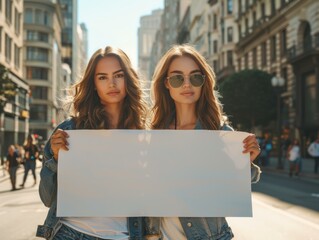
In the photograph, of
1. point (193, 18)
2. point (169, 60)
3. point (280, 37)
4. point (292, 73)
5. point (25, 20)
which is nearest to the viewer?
point (169, 60)

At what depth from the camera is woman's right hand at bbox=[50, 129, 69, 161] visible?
309cm

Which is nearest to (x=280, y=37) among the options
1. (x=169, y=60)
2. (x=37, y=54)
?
(x=169, y=60)

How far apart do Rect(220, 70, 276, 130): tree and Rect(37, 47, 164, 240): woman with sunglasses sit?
39946 mm

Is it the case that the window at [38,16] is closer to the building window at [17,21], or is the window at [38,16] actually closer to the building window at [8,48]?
the building window at [17,21]

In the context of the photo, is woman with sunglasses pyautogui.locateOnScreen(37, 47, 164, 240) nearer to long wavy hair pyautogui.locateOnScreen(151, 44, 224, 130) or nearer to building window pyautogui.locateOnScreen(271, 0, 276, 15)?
long wavy hair pyautogui.locateOnScreen(151, 44, 224, 130)

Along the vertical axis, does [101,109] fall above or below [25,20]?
below

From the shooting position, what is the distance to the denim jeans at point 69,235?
9.83 feet

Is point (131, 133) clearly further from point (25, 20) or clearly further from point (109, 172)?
point (25, 20)

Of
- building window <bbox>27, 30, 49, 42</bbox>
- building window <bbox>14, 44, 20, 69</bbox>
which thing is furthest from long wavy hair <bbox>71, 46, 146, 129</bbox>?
building window <bbox>27, 30, 49, 42</bbox>

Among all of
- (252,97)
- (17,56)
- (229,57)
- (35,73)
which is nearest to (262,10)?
(252,97)

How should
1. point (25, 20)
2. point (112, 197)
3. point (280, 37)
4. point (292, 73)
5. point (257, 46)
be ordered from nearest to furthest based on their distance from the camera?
point (112, 197) → point (292, 73) → point (280, 37) → point (257, 46) → point (25, 20)

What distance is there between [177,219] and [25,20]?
8399cm

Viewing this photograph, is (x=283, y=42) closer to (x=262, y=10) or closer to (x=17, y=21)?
(x=262, y=10)

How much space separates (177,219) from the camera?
10.4 feet
